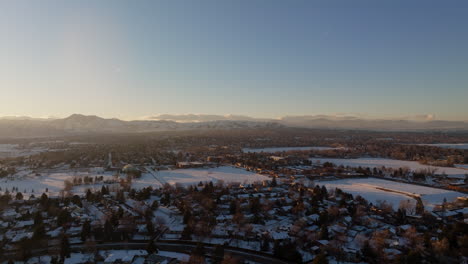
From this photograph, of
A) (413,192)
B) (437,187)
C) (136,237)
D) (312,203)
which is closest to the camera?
(136,237)

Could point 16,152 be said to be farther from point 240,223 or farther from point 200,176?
point 240,223

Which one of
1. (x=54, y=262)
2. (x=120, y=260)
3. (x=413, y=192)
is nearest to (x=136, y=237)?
(x=120, y=260)

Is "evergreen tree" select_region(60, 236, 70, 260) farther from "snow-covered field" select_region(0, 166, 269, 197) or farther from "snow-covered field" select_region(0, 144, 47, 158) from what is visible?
"snow-covered field" select_region(0, 144, 47, 158)

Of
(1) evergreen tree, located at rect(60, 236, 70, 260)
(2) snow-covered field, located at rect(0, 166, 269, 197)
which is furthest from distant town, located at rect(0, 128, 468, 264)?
(2) snow-covered field, located at rect(0, 166, 269, 197)

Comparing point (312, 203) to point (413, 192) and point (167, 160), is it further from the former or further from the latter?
point (167, 160)

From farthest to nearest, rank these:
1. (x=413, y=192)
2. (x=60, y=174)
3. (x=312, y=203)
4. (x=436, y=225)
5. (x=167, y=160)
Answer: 1. (x=167, y=160)
2. (x=60, y=174)
3. (x=413, y=192)
4. (x=312, y=203)
5. (x=436, y=225)

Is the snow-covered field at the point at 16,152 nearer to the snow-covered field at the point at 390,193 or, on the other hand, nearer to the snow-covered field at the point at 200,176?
the snow-covered field at the point at 200,176

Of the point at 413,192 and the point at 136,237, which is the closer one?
the point at 136,237
